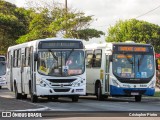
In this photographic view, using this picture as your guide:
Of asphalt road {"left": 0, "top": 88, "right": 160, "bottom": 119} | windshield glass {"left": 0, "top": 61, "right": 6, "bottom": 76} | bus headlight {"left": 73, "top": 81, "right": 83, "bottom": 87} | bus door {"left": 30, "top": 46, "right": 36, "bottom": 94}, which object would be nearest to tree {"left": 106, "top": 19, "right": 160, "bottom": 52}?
windshield glass {"left": 0, "top": 61, "right": 6, "bottom": 76}

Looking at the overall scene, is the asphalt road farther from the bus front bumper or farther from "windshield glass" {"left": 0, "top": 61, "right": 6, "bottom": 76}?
"windshield glass" {"left": 0, "top": 61, "right": 6, "bottom": 76}

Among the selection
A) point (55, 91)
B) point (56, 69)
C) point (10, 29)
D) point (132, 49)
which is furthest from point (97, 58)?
point (10, 29)

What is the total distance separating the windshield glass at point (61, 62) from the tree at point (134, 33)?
258 feet

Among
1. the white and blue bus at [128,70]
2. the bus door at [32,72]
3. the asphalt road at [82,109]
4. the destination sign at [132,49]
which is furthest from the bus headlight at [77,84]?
the destination sign at [132,49]

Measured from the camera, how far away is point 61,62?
2911cm

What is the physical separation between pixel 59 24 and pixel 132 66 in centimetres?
2750

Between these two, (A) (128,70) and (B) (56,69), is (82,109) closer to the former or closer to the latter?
(B) (56,69)

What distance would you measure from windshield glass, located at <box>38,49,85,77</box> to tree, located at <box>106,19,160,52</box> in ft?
258

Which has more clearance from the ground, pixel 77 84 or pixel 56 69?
pixel 56 69

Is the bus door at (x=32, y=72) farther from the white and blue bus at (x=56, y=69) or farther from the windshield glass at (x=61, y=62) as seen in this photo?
the windshield glass at (x=61, y=62)

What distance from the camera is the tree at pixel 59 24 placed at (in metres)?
58.2

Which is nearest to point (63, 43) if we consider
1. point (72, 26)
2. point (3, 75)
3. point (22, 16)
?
point (3, 75)

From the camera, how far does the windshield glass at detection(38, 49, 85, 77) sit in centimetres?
2892

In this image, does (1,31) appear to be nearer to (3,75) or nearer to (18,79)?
(3,75)
